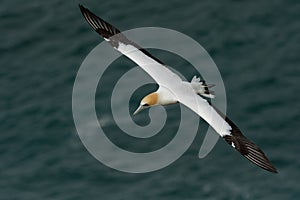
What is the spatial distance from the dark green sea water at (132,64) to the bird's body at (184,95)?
12.9 ft

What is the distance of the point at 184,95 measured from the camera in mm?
20234

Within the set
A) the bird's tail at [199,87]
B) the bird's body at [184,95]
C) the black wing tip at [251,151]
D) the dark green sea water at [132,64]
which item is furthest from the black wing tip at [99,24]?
the black wing tip at [251,151]

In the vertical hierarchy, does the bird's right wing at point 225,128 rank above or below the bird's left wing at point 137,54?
below

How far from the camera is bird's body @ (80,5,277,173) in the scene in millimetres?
19156

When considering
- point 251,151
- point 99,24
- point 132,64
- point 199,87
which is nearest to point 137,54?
point 99,24

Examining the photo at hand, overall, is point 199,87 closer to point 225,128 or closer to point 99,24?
point 225,128

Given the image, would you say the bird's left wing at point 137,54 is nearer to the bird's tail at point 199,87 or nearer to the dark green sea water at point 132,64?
the bird's tail at point 199,87

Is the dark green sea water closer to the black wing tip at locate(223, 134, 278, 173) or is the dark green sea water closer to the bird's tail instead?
the bird's tail

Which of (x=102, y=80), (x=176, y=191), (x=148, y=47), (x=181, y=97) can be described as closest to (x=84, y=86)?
(x=102, y=80)

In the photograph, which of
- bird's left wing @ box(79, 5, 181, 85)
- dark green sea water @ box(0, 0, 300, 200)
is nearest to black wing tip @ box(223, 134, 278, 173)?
bird's left wing @ box(79, 5, 181, 85)

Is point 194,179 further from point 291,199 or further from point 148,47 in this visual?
point 148,47

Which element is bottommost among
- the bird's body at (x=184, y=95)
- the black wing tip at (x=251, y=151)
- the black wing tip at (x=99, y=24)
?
the black wing tip at (x=251, y=151)

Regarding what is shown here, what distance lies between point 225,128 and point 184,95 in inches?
53.6

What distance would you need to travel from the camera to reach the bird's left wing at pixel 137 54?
21.0 meters
